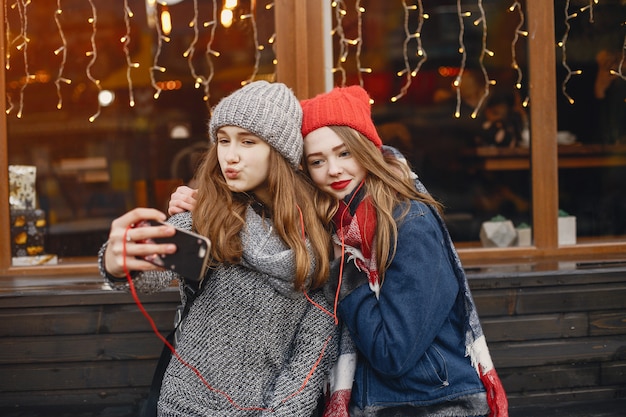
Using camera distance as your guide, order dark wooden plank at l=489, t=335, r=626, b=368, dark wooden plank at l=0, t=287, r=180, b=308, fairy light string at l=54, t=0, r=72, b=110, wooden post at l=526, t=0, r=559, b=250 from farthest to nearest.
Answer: fairy light string at l=54, t=0, r=72, b=110 < wooden post at l=526, t=0, r=559, b=250 < dark wooden plank at l=489, t=335, r=626, b=368 < dark wooden plank at l=0, t=287, r=180, b=308

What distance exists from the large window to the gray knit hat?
60.0 inches

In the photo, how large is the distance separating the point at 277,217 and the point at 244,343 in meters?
0.39

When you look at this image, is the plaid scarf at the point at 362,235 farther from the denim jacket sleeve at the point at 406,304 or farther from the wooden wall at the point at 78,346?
the wooden wall at the point at 78,346

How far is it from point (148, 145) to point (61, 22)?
1126mm

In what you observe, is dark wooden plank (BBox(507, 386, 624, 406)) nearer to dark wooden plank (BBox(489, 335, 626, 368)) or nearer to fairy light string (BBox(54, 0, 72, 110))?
dark wooden plank (BBox(489, 335, 626, 368))

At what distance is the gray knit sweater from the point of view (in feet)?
6.42

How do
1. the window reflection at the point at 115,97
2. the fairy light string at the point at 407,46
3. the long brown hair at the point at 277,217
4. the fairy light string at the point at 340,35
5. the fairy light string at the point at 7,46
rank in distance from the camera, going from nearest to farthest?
1. the long brown hair at the point at 277,217
2. the fairy light string at the point at 7,46
3. the fairy light string at the point at 340,35
4. the window reflection at the point at 115,97
5. the fairy light string at the point at 407,46

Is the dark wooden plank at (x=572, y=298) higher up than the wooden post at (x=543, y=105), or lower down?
lower down

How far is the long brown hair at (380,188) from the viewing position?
2.01 meters

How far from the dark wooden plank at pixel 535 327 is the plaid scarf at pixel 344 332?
4.20 ft

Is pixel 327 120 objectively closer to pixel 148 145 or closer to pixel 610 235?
pixel 610 235

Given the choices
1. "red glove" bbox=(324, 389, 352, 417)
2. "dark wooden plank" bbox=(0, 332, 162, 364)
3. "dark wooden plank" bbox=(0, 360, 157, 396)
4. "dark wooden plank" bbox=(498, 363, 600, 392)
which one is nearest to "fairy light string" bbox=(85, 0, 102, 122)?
"dark wooden plank" bbox=(0, 332, 162, 364)

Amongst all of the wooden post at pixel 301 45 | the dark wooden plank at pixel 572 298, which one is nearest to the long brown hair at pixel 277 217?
the wooden post at pixel 301 45

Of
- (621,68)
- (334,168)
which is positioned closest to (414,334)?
(334,168)
